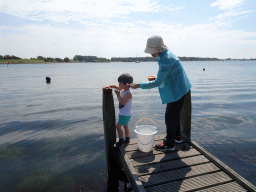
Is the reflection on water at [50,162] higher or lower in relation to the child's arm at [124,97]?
lower

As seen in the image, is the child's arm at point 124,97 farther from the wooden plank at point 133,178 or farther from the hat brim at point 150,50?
the wooden plank at point 133,178

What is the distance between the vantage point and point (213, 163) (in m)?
3.74

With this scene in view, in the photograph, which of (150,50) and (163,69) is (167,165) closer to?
(163,69)

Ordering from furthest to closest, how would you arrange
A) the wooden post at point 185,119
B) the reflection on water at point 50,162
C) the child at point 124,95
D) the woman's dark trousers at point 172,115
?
the reflection on water at point 50,162 < the wooden post at point 185,119 < the child at point 124,95 < the woman's dark trousers at point 172,115

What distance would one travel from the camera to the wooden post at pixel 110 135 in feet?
14.5

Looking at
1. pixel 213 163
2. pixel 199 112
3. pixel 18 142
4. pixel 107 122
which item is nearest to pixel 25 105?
pixel 18 142

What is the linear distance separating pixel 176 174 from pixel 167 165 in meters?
0.30

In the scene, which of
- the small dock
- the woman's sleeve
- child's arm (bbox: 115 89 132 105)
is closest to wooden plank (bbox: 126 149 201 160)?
the small dock

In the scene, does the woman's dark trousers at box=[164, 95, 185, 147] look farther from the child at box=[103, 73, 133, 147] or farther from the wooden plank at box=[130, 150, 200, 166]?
the child at box=[103, 73, 133, 147]

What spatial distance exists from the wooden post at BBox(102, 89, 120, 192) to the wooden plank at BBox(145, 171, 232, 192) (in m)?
1.77

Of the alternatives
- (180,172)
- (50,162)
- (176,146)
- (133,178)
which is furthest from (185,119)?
(50,162)

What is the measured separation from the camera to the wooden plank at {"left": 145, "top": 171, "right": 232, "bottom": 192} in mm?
3064

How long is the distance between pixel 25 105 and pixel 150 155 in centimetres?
1209

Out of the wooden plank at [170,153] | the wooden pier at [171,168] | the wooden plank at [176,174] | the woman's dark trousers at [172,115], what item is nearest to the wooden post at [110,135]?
the wooden pier at [171,168]
